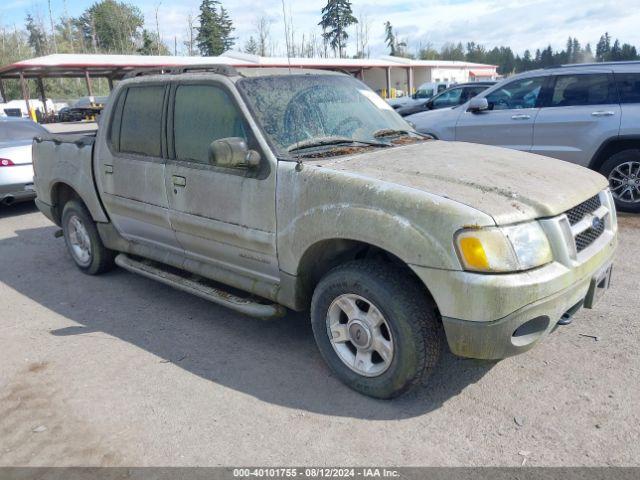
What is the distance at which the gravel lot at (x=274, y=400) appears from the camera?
285 cm

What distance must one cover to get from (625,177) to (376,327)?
5.37 metres

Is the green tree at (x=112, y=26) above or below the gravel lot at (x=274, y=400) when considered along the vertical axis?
above

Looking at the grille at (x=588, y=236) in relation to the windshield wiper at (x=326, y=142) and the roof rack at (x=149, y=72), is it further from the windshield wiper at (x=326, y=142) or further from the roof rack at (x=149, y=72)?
the roof rack at (x=149, y=72)

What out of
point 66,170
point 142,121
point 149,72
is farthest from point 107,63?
point 142,121

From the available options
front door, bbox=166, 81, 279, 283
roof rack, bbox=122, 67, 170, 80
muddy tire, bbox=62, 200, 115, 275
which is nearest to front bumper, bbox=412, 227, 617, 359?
front door, bbox=166, 81, 279, 283

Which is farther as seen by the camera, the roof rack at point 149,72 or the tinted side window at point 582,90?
the tinted side window at point 582,90

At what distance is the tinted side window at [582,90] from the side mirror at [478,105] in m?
0.88

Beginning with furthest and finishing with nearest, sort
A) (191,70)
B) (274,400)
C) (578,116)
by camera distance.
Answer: (578,116)
(191,70)
(274,400)

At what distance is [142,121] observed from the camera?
464 centimetres

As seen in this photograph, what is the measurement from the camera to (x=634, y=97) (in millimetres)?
6984

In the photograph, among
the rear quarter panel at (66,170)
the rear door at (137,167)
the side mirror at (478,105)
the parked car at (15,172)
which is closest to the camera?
the rear door at (137,167)

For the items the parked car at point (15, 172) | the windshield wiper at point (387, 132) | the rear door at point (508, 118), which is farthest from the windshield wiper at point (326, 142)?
the parked car at point (15, 172)

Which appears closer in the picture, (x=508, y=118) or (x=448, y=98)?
(x=508, y=118)

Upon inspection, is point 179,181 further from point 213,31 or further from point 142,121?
point 213,31
